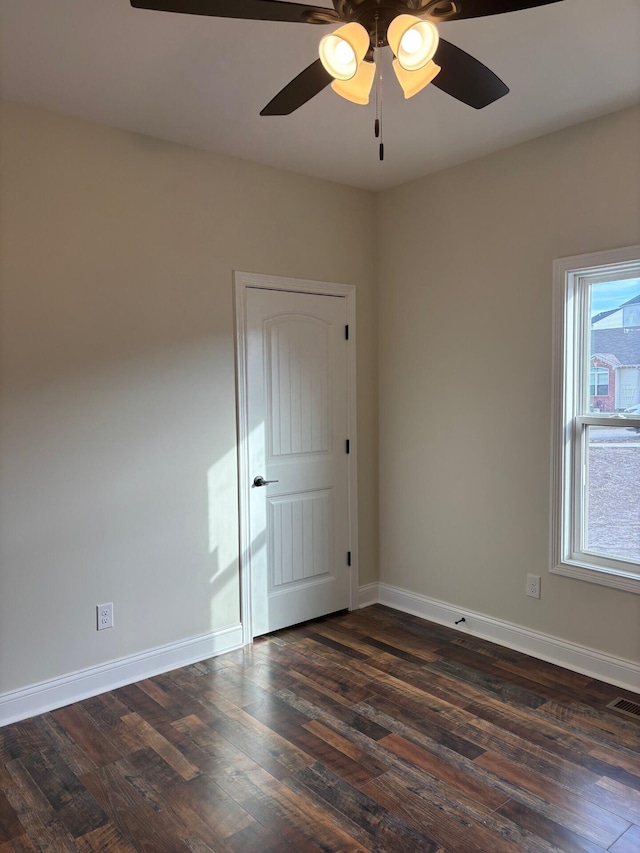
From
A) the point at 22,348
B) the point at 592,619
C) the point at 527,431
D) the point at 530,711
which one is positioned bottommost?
the point at 530,711

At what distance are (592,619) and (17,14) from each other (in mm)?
3484

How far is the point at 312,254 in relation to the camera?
3.95 m

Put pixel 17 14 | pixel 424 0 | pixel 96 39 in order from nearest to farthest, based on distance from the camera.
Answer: pixel 424 0, pixel 17 14, pixel 96 39

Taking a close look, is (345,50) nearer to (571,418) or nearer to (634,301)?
(634,301)

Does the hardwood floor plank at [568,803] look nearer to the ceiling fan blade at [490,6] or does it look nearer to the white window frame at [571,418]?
the white window frame at [571,418]

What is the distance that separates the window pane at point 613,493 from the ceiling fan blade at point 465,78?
179 cm

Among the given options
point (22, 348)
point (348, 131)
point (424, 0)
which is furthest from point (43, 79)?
point (424, 0)

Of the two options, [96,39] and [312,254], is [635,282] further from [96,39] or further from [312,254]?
[96,39]

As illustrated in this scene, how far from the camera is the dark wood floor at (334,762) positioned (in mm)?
2127

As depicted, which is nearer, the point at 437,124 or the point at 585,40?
the point at 585,40

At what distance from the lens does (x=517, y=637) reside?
3.54 meters

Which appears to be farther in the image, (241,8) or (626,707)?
(626,707)

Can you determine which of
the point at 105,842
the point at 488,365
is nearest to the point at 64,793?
the point at 105,842

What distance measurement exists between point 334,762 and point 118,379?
77.8 inches
